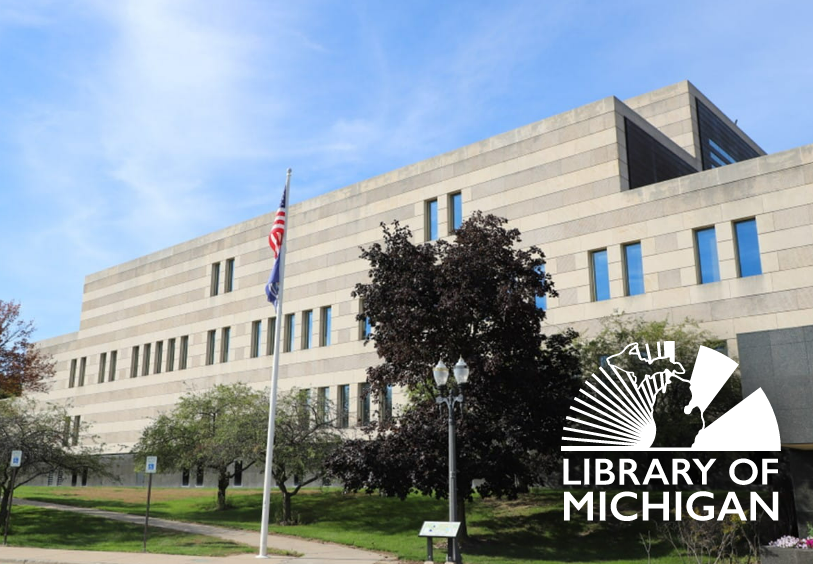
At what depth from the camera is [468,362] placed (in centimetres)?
2398

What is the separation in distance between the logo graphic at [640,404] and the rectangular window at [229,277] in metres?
30.4

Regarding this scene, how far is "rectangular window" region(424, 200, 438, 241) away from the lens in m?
41.9

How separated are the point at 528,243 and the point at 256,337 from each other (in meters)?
20.3

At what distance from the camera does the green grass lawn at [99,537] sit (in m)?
23.7

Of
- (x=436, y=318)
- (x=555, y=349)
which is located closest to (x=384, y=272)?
(x=436, y=318)

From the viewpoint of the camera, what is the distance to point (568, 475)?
32.1 metres

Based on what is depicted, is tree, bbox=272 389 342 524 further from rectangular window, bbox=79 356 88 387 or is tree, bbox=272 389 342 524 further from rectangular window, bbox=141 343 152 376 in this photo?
rectangular window, bbox=79 356 88 387

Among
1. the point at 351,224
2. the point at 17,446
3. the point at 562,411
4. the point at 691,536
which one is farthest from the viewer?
the point at 351,224

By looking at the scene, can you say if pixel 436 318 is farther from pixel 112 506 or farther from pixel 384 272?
pixel 112 506

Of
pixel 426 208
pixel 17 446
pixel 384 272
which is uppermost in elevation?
pixel 426 208

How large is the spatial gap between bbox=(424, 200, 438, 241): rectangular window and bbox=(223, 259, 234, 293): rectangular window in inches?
644

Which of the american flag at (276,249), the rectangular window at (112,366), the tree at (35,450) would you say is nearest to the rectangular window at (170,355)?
the rectangular window at (112,366)

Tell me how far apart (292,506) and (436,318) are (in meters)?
14.4

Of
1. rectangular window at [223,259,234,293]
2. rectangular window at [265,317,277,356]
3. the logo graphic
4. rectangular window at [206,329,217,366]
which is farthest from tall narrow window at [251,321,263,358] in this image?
the logo graphic
